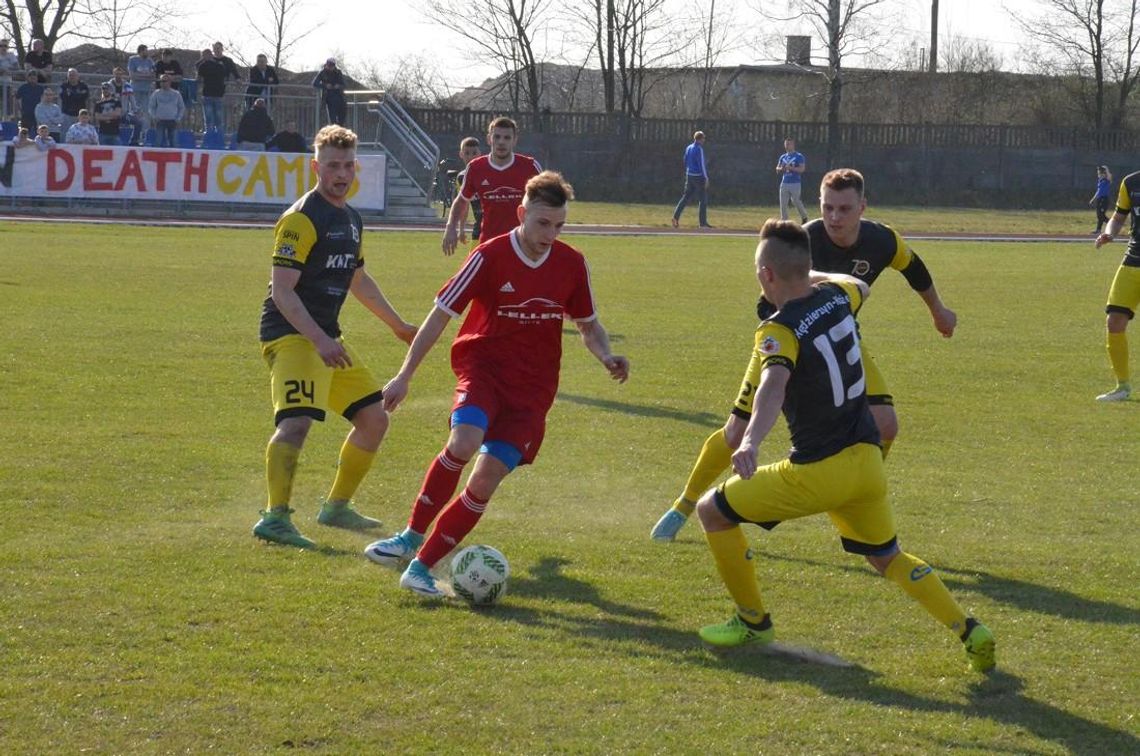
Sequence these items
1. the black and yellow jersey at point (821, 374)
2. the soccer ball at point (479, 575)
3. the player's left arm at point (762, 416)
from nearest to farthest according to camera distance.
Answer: the player's left arm at point (762, 416) < the black and yellow jersey at point (821, 374) < the soccer ball at point (479, 575)

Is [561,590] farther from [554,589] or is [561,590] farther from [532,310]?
[532,310]

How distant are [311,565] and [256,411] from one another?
406 centimetres

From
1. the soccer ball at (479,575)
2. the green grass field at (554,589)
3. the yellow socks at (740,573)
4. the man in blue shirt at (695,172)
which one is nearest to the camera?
the green grass field at (554,589)

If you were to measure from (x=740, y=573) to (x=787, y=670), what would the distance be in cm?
39

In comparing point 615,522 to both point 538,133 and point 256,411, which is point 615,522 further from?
point 538,133

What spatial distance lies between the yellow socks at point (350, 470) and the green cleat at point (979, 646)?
3.12 m

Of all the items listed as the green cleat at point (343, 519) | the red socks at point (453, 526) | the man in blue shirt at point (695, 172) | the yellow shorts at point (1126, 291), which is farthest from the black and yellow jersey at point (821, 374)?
the man in blue shirt at point (695, 172)

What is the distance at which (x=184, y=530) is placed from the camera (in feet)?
22.2

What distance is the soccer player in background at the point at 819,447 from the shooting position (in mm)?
4941

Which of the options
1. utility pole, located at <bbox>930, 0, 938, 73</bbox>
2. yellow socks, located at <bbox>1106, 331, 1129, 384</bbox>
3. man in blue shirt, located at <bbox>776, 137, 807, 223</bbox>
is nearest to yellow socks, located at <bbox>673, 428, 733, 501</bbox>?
yellow socks, located at <bbox>1106, 331, 1129, 384</bbox>

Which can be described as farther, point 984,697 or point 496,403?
point 496,403

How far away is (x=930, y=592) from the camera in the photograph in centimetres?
502

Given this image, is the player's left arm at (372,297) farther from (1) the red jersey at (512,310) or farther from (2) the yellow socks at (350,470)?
(1) the red jersey at (512,310)

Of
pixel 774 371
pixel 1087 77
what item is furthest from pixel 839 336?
pixel 1087 77
